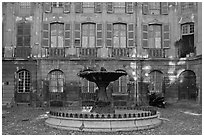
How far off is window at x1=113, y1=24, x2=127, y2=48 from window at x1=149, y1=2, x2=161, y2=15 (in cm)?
246

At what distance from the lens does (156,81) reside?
2255cm

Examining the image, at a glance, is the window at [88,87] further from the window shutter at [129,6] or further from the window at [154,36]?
the window shutter at [129,6]

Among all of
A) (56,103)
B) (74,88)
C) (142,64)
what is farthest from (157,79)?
(56,103)

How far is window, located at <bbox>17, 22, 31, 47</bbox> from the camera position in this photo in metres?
22.8

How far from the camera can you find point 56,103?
72.6 ft

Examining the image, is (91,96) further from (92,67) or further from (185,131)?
(185,131)

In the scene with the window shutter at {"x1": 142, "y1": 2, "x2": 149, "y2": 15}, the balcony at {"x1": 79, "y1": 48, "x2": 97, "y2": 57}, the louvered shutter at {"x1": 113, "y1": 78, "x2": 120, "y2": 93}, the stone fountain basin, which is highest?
the window shutter at {"x1": 142, "y1": 2, "x2": 149, "y2": 15}

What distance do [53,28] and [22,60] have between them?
340 centimetres

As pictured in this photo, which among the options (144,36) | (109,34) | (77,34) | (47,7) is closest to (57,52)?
(77,34)

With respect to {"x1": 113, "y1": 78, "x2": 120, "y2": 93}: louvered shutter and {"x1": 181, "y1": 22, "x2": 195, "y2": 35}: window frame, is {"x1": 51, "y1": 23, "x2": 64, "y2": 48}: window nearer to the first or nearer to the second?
{"x1": 113, "y1": 78, "x2": 120, "y2": 93}: louvered shutter

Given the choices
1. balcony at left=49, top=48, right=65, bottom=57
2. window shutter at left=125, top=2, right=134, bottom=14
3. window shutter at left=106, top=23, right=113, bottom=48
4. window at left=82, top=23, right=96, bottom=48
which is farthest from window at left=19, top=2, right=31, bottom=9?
window shutter at left=125, top=2, right=134, bottom=14

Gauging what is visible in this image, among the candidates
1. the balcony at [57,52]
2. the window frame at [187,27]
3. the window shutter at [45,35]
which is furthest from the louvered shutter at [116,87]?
the window frame at [187,27]

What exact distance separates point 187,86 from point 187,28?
441 centimetres

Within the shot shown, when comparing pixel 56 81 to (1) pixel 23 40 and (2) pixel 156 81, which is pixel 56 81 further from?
(2) pixel 156 81
